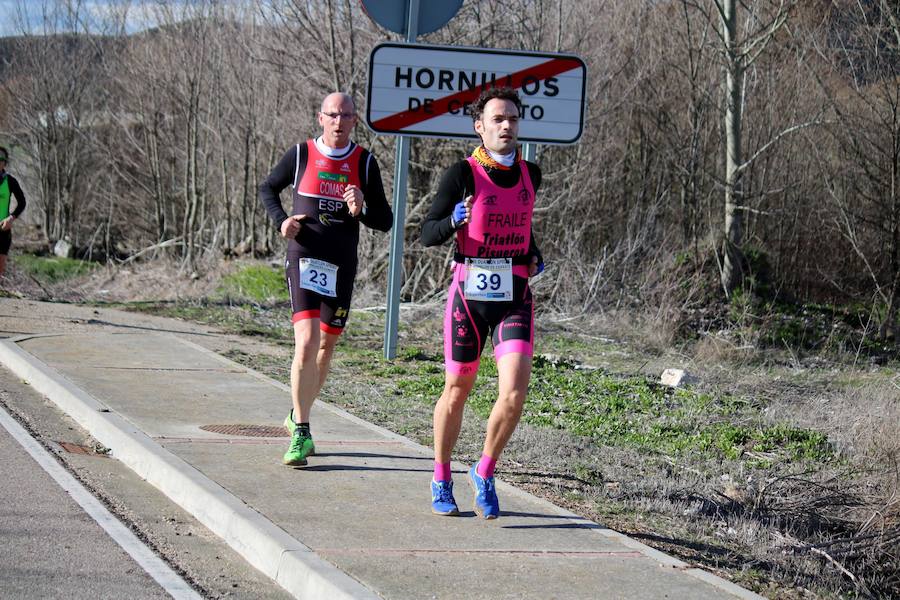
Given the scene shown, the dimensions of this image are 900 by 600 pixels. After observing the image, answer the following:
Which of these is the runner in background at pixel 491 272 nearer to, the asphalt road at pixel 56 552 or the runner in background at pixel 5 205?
the asphalt road at pixel 56 552

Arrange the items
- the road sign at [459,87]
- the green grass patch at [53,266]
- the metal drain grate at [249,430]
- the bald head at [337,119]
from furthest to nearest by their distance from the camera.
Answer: the green grass patch at [53,266] → the road sign at [459,87] → the metal drain grate at [249,430] → the bald head at [337,119]

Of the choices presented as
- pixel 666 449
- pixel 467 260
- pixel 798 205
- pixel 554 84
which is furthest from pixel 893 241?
pixel 467 260

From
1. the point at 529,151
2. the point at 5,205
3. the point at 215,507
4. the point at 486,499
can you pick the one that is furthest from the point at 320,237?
the point at 5,205

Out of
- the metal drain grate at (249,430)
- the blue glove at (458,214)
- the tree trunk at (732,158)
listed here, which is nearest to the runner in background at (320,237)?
the metal drain grate at (249,430)

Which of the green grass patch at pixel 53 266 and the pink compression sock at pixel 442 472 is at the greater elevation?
the pink compression sock at pixel 442 472

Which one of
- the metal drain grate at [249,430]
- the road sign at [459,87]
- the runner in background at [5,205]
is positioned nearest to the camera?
the metal drain grate at [249,430]

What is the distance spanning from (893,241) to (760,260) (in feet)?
6.76

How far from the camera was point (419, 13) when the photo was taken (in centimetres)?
1161

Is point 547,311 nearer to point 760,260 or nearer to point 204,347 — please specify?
point 760,260

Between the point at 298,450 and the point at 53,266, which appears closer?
the point at 298,450

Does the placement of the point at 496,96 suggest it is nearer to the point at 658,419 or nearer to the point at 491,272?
the point at 491,272

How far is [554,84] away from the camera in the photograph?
11.2 metres

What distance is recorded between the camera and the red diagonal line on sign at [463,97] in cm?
1116

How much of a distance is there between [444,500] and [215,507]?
1.17 metres
